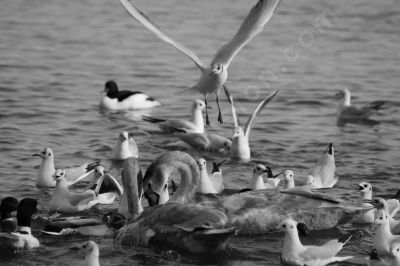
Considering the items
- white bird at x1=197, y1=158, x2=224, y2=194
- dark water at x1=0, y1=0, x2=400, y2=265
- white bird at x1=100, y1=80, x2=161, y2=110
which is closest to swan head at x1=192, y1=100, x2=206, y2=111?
dark water at x1=0, y1=0, x2=400, y2=265

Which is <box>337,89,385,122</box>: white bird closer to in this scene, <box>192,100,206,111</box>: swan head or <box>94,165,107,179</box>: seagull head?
<box>192,100,206,111</box>: swan head

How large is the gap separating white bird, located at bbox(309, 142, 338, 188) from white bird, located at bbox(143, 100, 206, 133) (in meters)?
4.26

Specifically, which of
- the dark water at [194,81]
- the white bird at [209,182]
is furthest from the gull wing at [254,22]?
the white bird at [209,182]

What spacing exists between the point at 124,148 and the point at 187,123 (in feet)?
8.28

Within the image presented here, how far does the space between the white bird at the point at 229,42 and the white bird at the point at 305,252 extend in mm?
6077

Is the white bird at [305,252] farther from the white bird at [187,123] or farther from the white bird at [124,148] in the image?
the white bird at [187,123]

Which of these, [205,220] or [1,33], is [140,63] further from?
[205,220]

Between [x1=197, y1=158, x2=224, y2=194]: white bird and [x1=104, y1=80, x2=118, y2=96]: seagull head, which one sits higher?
[x1=104, y1=80, x2=118, y2=96]: seagull head

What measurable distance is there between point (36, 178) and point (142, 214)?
377 centimetres

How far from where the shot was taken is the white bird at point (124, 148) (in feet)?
54.7

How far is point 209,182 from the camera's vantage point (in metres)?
14.1

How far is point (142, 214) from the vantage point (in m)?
11.7

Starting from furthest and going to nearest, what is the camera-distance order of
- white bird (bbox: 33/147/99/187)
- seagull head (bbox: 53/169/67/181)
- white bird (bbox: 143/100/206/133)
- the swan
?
white bird (bbox: 143/100/206/133), white bird (bbox: 33/147/99/187), seagull head (bbox: 53/169/67/181), the swan

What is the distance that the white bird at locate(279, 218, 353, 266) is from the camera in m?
10.5
